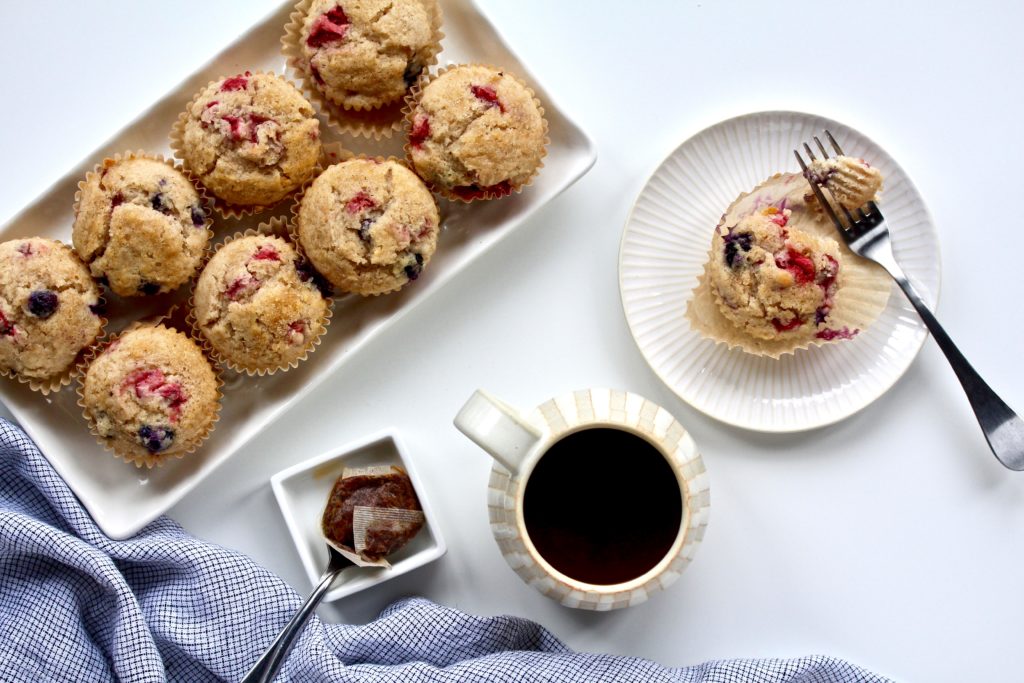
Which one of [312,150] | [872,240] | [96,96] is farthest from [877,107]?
[96,96]

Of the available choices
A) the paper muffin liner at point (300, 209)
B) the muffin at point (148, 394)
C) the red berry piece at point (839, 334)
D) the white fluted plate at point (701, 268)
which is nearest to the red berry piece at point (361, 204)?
the paper muffin liner at point (300, 209)

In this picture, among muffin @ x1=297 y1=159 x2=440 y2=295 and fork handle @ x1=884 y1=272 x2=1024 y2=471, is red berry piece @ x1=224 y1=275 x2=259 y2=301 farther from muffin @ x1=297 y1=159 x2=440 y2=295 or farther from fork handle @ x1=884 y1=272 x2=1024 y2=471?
fork handle @ x1=884 y1=272 x2=1024 y2=471

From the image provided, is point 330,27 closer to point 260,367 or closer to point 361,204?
point 361,204

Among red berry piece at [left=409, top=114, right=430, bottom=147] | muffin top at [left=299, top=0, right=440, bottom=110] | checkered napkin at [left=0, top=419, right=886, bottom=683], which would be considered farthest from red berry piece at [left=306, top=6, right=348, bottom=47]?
checkered napkin at [left=0, top=419, right=886, bottom=683]

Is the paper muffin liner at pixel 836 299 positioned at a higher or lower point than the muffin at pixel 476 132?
lower

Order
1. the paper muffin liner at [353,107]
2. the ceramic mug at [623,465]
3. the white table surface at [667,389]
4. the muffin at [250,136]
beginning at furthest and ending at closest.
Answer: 1. the white table surface at [667,389]
2. the paper muffin liner at [353,107]
3. the muffin at [250,136]
4. the ceramic mug at [623,465]

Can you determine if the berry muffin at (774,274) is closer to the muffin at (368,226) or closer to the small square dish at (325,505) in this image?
the muffin at (368,226)
